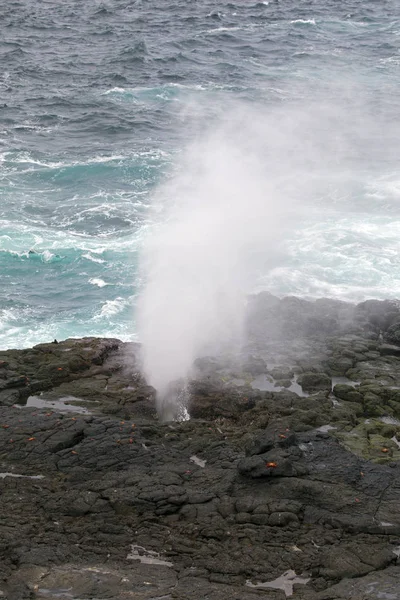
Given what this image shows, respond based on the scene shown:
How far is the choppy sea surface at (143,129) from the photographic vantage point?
137ft

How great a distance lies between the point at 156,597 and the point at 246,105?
52.0m

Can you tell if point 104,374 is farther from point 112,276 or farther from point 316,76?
point 316,76

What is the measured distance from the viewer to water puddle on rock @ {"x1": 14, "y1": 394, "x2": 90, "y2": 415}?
27.6m

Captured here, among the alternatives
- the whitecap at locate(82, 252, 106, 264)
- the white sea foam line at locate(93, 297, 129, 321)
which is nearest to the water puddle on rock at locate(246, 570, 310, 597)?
the white sea foam line at locate(93, 297, 129, 321)

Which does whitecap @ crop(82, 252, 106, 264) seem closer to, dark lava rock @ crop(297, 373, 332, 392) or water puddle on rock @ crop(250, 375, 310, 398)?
water puddle on rock @ crop(250, 375, 310, 398)

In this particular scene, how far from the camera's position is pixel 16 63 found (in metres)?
74.1

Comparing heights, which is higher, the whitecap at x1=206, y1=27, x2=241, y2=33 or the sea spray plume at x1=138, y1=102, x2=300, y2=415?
the whitecap at x1=206, y1=27, x2=241, y2=33

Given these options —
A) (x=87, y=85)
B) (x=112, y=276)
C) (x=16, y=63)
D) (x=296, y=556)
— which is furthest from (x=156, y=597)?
(x=16, y=63)

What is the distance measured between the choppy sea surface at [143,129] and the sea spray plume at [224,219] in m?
0.83

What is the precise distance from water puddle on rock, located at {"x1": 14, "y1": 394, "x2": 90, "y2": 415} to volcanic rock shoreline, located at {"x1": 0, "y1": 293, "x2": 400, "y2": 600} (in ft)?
0.22

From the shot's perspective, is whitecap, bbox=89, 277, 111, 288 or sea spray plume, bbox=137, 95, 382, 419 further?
whitecap, bbox=89, 277, 111, 288

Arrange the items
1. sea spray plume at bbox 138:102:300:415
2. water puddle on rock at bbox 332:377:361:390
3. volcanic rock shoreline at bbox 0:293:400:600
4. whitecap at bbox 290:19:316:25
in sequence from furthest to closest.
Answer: whitecap at bbox 290:19:316:25
sea spray plume at bbox 138:102:300:415
water puddle on rock at bbox 332:377:361:390
volcanic rock shoreline at bbox 0:293:400:600

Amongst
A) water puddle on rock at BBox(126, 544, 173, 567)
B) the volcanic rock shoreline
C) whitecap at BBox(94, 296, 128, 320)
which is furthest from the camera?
whitecap at BBox(94, 296, 128, 320)

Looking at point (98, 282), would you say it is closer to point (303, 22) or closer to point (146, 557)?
point (146, 557)
